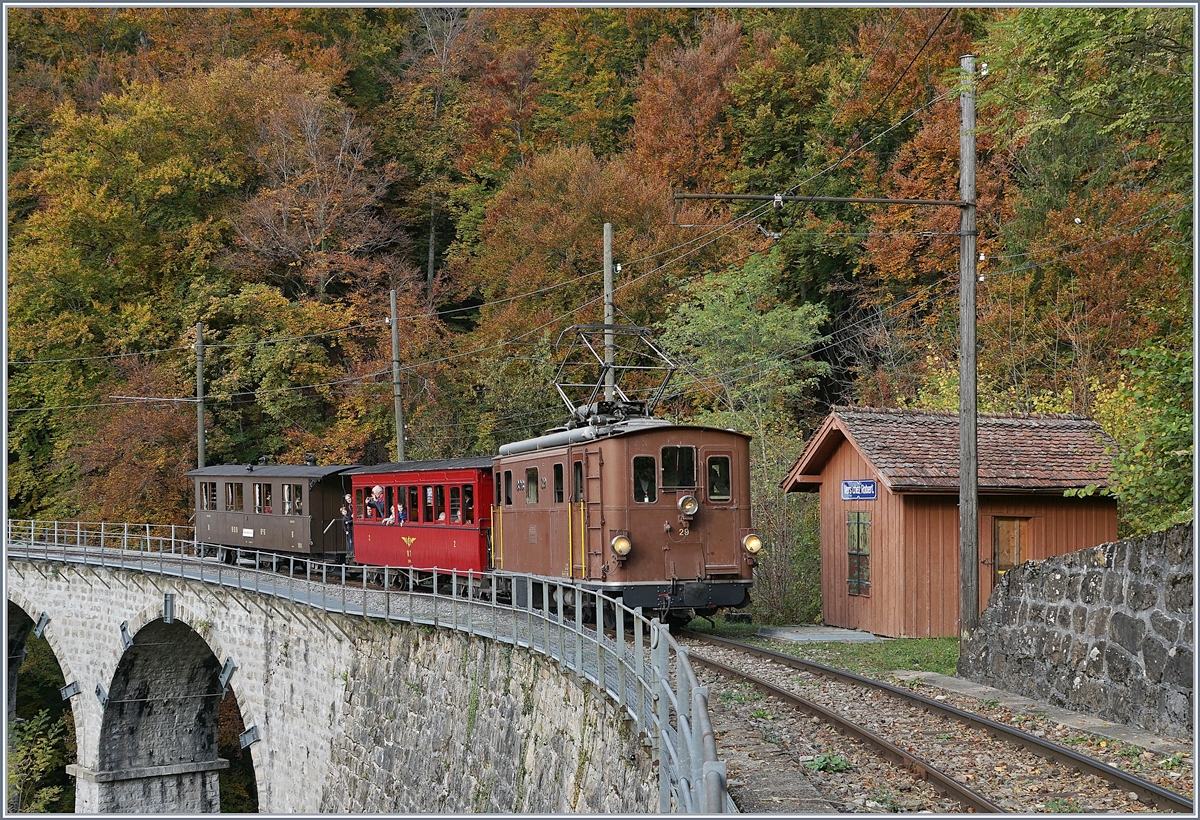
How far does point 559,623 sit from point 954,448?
8.42 meters

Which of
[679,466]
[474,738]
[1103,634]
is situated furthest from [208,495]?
[1103,634]

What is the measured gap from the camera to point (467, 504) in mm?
21641

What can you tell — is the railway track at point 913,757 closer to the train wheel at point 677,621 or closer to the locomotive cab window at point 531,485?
the train wheel at point 677,621

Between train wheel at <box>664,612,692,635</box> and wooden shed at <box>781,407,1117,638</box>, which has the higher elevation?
wooden shed at <box>781,407,1117,638</box>

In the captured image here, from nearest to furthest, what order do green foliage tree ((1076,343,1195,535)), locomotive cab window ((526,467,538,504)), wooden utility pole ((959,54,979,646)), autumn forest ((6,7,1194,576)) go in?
green foliage tree ((1076,343,1195,535)) < wooden utility pole ((959,54,979,646)) < locomotive cab window ((526,467,538,504)) < autumn forest ((6,7,1194,576))

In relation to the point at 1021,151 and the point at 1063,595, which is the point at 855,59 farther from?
the point at 1063,595

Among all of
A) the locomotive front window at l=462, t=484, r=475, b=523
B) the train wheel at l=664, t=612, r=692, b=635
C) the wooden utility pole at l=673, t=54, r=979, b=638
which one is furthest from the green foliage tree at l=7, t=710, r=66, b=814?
the wooden utility pole at l=673, t=54, r=979, b=638

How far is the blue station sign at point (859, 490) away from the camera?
18.6 metres

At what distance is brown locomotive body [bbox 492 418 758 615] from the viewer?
1627 centimetres

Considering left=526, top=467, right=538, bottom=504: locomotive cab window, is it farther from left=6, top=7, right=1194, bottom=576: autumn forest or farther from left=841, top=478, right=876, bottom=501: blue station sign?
left=6, top=7, right=1194, bottom=576: autumn forest

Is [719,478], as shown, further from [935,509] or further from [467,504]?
[467,504]

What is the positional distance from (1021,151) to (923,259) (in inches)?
162

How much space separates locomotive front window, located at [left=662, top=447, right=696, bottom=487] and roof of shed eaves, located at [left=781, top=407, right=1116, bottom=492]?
9.67 feet

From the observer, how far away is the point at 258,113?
4772 centimetres
